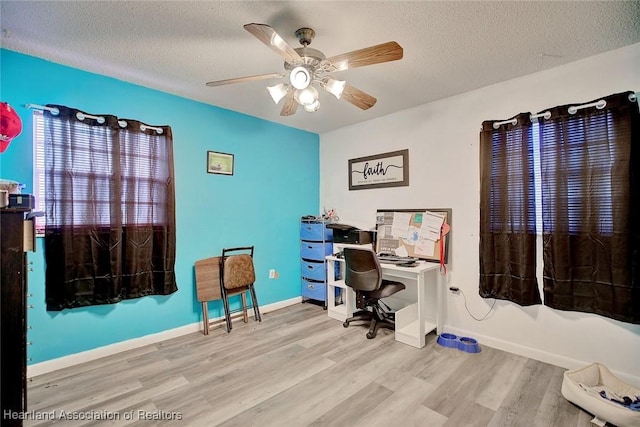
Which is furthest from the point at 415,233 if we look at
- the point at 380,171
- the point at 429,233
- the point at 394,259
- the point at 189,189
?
the point at 189,189

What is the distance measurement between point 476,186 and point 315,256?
6.87 feet

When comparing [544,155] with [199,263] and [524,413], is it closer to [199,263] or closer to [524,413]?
[524,413]

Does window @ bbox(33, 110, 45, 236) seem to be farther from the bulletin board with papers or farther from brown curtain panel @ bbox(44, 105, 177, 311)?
the bulletin board with papers

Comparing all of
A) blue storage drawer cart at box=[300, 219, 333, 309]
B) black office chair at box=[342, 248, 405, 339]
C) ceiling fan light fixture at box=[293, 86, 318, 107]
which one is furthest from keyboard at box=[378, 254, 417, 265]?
ceiling fan light fixture at box=[293, 86, 318, 107]

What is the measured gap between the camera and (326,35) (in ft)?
6.47

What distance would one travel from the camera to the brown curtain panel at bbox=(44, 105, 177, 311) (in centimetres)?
233

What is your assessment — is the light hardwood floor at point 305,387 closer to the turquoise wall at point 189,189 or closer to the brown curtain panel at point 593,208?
the turquoise wall at point 189,189

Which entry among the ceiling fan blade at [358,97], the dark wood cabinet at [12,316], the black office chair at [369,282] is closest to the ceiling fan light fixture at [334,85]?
the ceiling fan blade at [358,97]

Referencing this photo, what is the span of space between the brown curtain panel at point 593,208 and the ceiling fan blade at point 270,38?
2184mm

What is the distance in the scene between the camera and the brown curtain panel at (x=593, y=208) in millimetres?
2027

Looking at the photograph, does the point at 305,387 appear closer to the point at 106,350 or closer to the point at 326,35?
the point at 106,350

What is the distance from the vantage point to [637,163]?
6.63 feet

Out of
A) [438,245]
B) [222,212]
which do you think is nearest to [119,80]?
[222,212]

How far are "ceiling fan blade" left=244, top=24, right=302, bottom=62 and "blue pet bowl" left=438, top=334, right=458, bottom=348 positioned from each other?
2.72 m
